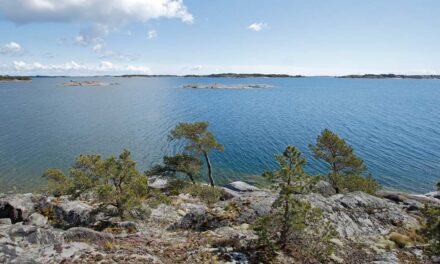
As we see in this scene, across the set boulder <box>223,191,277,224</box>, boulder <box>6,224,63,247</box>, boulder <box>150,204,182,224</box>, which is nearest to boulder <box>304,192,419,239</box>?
boulder <box>223,191,277,224</box>

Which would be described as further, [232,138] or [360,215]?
[232,138]

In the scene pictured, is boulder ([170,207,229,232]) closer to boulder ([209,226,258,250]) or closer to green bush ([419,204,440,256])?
boulder ([209,226,258,250])

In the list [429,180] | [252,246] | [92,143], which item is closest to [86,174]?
[252,246]

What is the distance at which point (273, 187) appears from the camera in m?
16.8

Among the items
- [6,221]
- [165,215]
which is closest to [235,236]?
[165,215]

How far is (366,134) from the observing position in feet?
272

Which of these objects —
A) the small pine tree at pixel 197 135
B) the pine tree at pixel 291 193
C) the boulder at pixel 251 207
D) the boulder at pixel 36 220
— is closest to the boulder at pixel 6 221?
the boulder at pixel 36 220

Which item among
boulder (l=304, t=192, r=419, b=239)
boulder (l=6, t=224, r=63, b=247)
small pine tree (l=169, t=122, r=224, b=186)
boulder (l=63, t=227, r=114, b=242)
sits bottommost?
boulder (l=304, t=192, r=419, b=239)

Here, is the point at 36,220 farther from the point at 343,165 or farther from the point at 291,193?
the point at 343,165

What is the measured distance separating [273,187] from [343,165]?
24.8m

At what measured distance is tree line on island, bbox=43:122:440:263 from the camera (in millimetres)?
16719

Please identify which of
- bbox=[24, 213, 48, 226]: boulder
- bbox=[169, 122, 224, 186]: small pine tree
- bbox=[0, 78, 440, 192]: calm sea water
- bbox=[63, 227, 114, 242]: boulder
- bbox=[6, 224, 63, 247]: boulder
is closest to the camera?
bbox=[6, 224, 63, 247]: boulder

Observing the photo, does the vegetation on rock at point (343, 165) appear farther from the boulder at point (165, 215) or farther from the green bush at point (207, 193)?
the boulder at point (165, 215)

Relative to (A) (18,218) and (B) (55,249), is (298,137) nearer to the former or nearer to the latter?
(A) (18,218)
